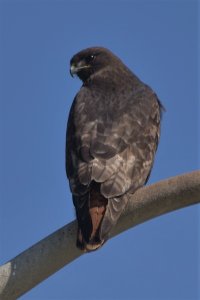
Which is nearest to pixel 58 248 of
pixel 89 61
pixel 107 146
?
pixel 107 146

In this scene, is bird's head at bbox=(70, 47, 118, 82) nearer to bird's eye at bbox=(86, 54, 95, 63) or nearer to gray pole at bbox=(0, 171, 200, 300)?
bird's eye at bbox=(86, 54, 95, 63)

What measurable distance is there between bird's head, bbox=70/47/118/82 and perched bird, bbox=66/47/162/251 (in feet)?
0.95

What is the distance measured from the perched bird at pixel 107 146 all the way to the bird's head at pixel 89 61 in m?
0.29

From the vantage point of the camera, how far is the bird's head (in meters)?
8.27

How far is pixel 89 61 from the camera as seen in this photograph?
843cm

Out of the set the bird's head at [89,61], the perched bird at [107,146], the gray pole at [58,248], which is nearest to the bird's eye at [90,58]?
the bird's head at [89,61]

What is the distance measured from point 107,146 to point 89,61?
9.52 feet

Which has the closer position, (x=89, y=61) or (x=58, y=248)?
(x=58, y=248)

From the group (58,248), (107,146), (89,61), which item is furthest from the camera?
(89,61)

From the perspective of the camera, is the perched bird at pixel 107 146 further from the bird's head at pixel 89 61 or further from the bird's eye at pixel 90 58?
the bird's eye at pixel 90 58

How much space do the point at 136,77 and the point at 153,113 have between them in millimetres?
1291

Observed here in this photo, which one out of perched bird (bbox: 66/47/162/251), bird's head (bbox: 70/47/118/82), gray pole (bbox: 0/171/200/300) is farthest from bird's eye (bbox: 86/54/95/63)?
gray pole (bbox: 0/171/200/300)

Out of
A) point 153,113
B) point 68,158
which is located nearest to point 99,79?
point 153,113

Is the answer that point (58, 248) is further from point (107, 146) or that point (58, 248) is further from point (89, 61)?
point (89, 61)
